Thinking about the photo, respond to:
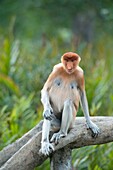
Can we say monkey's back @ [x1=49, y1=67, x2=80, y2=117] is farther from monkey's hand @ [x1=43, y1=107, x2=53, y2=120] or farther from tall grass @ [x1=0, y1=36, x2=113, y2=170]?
tall grass @ [x1=0, y1=36, x2=113, y2=170]

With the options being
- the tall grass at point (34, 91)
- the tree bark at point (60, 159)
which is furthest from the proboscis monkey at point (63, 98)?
the tall grass at point (34, 91)

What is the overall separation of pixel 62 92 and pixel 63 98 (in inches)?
2.2

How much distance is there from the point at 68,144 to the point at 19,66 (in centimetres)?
471

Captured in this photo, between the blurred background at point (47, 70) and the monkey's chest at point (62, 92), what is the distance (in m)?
1.51

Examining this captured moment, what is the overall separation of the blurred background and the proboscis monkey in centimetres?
143

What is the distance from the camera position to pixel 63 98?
19.9 feet

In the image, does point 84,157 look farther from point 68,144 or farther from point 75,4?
point 75,4

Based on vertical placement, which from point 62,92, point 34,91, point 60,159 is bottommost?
point 60,159

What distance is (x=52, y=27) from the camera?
A: 20156mm

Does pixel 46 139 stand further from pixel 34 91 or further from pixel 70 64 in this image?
pixel 34 91

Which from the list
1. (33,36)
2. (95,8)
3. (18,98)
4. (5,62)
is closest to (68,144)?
(18,98)

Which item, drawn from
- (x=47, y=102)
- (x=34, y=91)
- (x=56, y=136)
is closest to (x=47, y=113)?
(x=47, y=102)

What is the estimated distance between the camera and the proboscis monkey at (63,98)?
5969mm

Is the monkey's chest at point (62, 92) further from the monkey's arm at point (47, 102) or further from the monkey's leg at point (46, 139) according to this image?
the monkey's leg at point (46, 139)
